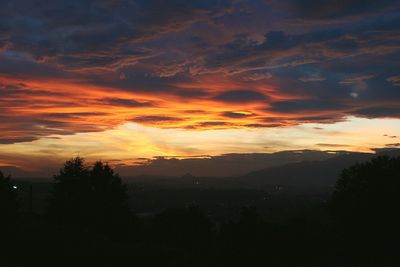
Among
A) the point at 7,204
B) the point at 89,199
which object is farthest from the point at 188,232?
the point at 7,204

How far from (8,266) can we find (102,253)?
472cm

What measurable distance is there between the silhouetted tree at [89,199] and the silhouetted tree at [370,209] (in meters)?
23.0

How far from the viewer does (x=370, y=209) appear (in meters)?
41.6

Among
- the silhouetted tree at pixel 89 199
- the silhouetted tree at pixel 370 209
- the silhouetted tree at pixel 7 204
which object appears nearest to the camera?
the silhouetted tree at pixel 7 204

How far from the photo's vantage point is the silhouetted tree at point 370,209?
132 feet

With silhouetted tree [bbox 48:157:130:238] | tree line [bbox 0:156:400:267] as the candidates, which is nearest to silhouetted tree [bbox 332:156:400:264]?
tree line [bbox 0:156:400:267]

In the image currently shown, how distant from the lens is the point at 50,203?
47.2 m

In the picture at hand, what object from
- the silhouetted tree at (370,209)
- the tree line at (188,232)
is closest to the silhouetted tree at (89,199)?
the tree line at (188,232)

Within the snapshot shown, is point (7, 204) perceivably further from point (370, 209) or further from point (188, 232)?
point (370, 209)

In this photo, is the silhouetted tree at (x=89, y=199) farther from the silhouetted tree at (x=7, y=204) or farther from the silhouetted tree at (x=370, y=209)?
the silhouetted tree at (x=370, y=209)

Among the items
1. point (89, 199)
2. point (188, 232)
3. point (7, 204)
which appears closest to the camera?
point (7, 204)

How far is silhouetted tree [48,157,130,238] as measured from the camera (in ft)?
149

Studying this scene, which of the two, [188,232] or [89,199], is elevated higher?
[89,199]

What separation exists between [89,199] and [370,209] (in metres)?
28.6
